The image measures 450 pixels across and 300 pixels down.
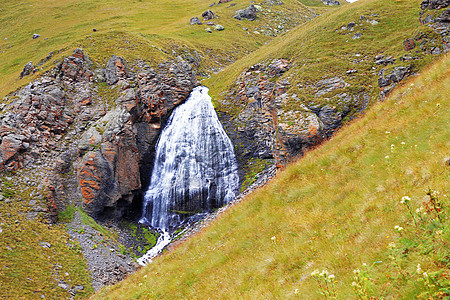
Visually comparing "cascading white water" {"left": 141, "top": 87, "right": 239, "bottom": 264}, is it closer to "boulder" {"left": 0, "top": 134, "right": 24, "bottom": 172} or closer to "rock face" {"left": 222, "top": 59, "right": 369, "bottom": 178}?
"rock face" {"left": 222, "top": 59, "right": 369, "bottom": 178}

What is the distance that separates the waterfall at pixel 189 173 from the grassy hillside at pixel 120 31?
57.2 ft

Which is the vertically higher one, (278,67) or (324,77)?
(278,67)

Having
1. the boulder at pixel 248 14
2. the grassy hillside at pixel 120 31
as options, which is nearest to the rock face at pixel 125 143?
the grassy hillside at pixel 120 31

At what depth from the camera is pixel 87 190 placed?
2761 cm

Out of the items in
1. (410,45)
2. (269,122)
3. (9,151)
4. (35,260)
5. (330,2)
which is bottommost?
(35,260)

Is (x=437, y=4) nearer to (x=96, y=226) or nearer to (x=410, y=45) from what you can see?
(x=410, y=45)

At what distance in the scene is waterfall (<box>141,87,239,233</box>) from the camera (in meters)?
30.1

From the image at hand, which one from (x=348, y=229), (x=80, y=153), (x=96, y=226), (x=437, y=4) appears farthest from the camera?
(x=80, y=153)

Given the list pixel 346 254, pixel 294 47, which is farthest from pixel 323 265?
pixel 294 47

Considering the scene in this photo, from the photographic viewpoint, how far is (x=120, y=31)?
164 ft

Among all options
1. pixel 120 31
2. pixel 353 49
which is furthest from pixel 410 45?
pixel 120 31

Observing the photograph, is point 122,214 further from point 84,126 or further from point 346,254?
point 346,254

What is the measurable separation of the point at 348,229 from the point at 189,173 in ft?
88.3

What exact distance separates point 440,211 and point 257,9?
102594 millimetres
